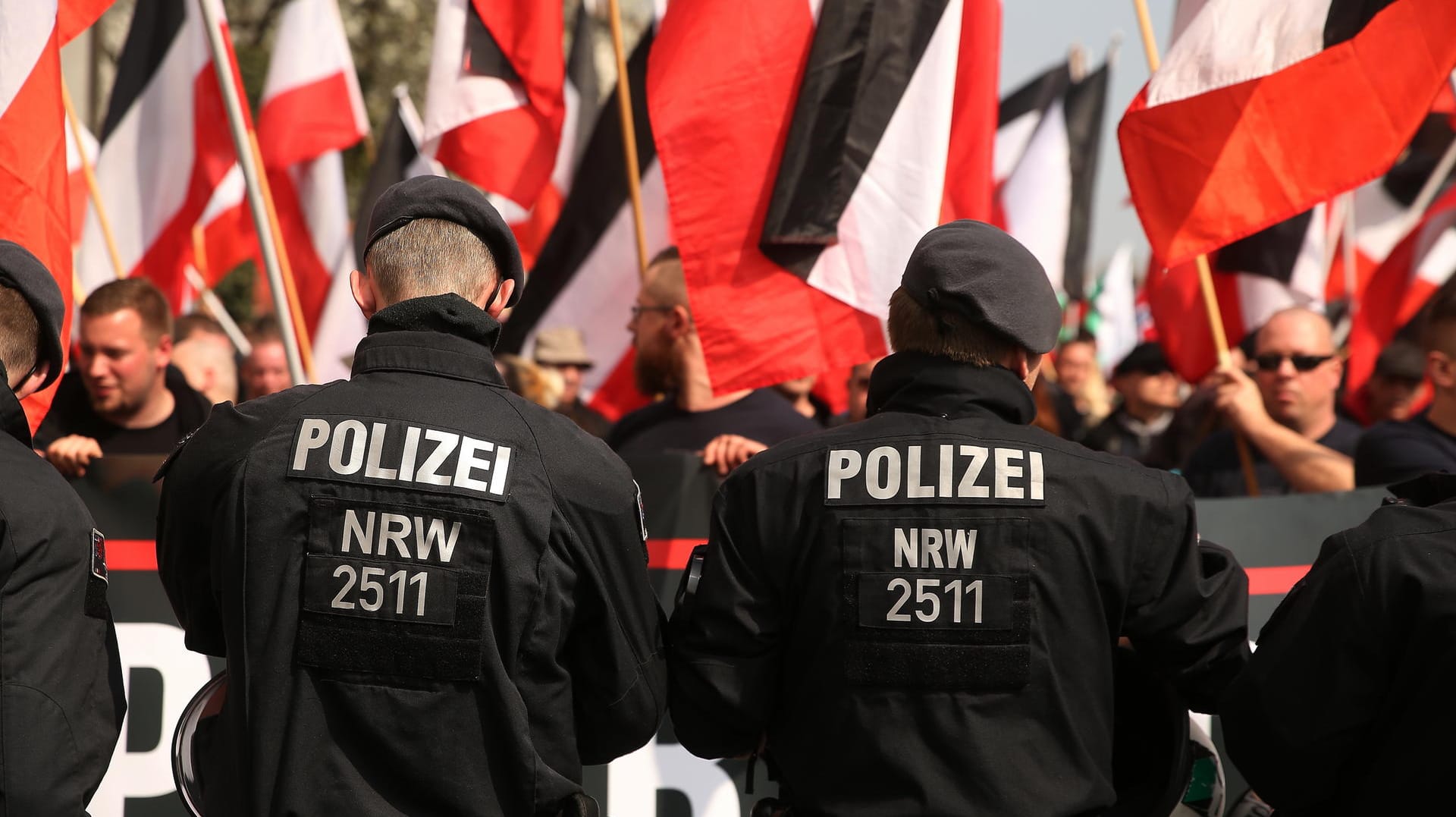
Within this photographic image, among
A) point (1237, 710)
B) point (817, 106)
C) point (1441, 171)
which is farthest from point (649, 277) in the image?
point (1441, 171)

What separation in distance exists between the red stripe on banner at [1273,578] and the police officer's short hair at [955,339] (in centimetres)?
141

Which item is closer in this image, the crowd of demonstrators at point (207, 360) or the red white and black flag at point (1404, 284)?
the crowd of demonstrators at point (207, 360)

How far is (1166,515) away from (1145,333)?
50.0 feet

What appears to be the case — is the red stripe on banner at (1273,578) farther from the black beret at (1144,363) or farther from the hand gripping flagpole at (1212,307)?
the black beret at (1144,363)

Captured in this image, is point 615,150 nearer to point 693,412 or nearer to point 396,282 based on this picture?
point 693,412

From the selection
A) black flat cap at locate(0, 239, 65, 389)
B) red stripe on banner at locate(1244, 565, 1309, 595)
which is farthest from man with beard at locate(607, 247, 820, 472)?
black flat cap at locate(0, 239, 65, 389)

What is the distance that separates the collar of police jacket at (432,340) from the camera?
112 inches

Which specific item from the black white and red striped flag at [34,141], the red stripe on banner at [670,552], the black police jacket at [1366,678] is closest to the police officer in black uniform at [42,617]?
the black white and red striped flag at [34,141]

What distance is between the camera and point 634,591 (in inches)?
114

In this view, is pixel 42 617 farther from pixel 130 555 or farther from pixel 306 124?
pixel 306 124

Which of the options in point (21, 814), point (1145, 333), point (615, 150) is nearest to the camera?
point (21, 814)

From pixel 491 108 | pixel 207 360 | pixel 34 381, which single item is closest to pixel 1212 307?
pixel 491 108

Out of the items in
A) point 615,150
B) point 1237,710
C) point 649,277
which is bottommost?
point 1237,710

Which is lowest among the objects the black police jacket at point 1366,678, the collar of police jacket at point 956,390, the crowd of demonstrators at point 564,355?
the black police jacket at point 1366,678
